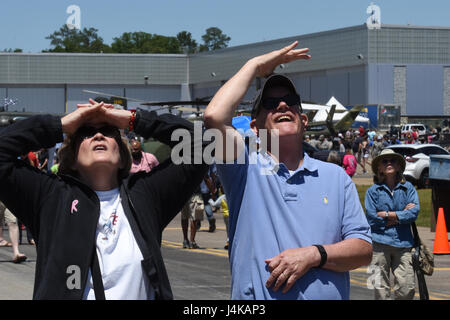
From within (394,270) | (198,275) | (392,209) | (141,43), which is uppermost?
Result: (141,43)

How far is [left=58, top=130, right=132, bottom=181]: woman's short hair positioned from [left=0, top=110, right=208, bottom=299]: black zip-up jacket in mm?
46

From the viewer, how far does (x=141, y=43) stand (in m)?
187

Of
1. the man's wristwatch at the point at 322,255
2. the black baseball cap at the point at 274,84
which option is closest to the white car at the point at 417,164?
the black baseball cap at the point at 274,84

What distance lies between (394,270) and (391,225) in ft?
1.56

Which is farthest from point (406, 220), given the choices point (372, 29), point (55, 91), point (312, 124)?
point (55, 91)

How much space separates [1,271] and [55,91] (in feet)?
333

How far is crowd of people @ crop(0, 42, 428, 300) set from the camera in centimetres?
380

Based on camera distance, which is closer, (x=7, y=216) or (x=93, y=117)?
(x=93, y=117)

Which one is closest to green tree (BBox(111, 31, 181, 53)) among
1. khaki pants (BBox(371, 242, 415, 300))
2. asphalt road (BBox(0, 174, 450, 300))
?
asphalt road (BBox(0, 174, 450, 300))

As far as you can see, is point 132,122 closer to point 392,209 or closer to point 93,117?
point 93,117

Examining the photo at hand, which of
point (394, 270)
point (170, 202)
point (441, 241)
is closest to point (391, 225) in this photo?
point (394, 270)

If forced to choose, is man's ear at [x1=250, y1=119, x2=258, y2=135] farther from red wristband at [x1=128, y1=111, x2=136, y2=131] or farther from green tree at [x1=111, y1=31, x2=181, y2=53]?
green tree at [x1=111, y1=31, x2=181, y2=53]

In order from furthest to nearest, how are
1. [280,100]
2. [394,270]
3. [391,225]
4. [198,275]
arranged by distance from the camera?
[198,275] → [391,225] → [394,270] → [280,100]

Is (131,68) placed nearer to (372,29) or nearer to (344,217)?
(372,29)
